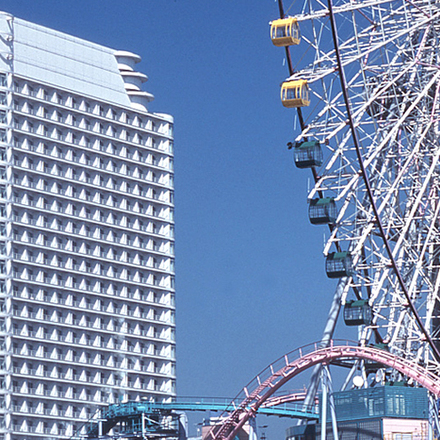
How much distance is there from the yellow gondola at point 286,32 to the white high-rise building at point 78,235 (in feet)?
206

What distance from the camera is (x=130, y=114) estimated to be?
149m

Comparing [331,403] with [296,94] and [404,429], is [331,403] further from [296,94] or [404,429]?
[296,94]

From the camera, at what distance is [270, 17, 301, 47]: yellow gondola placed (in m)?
71.8

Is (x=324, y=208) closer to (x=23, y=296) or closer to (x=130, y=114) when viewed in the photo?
(x=23, y=296)

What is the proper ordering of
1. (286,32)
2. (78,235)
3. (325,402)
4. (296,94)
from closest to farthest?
1. (296,94)
2. (286,32)
3. (325,402)
4. (78,235)

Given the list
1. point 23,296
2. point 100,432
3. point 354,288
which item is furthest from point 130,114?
point 354,288

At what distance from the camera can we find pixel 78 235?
13862 centimetres

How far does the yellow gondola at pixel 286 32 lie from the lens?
71750 mm

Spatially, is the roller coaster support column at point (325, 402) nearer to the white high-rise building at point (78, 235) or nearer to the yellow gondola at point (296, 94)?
the yellow gondola at point (296, 94)

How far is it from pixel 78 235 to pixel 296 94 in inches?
2813

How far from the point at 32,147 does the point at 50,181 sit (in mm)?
4285

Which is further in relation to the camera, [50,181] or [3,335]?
[50,181]

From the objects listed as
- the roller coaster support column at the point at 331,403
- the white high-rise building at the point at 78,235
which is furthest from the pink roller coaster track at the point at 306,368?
the white high-rise building at the point at 78,235

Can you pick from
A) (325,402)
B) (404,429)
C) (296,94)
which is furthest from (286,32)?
(404,429)
